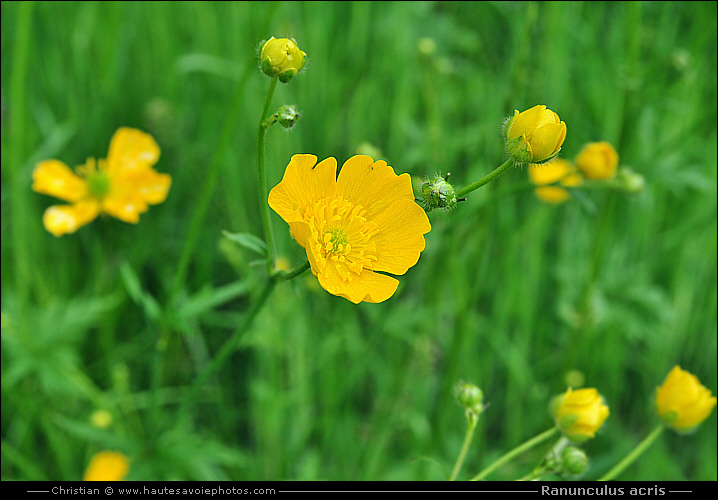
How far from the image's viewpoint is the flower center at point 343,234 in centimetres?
118

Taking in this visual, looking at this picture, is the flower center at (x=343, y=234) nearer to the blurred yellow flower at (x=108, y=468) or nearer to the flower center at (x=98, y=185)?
the blurred yellow flower at (x=108, y=468)

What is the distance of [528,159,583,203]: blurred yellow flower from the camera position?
1.71m

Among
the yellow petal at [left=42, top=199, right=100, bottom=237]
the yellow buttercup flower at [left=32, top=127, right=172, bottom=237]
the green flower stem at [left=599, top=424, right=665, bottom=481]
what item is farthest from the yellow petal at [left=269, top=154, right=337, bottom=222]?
the yellow petal at [left=42, top=199, right=100, bottom=237]

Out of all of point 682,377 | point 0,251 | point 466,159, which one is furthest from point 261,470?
point 466,159

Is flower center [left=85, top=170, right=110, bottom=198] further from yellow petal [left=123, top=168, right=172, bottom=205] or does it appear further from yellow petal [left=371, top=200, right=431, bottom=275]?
yellow petal [left=371, top=200, right=431, bottom=275]

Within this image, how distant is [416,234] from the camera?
114 cm

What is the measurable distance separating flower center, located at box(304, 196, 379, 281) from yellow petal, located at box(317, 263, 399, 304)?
0.01 meters

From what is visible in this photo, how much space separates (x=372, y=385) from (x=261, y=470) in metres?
0.54

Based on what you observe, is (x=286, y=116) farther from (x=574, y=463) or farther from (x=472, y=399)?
(x=574, y=463)

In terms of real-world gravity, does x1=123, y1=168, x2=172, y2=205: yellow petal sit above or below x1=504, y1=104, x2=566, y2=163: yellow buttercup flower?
below

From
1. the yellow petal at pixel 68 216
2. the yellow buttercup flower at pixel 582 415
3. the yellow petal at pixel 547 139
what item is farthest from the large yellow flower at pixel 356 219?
the yellow petal at pixel 68 216

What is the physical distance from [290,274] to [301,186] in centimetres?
17

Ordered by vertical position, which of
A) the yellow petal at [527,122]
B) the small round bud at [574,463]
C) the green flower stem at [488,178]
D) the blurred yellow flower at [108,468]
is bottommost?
the blurred yellow flower at [108,468]

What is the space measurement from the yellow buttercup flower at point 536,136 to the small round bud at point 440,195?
13 cm
